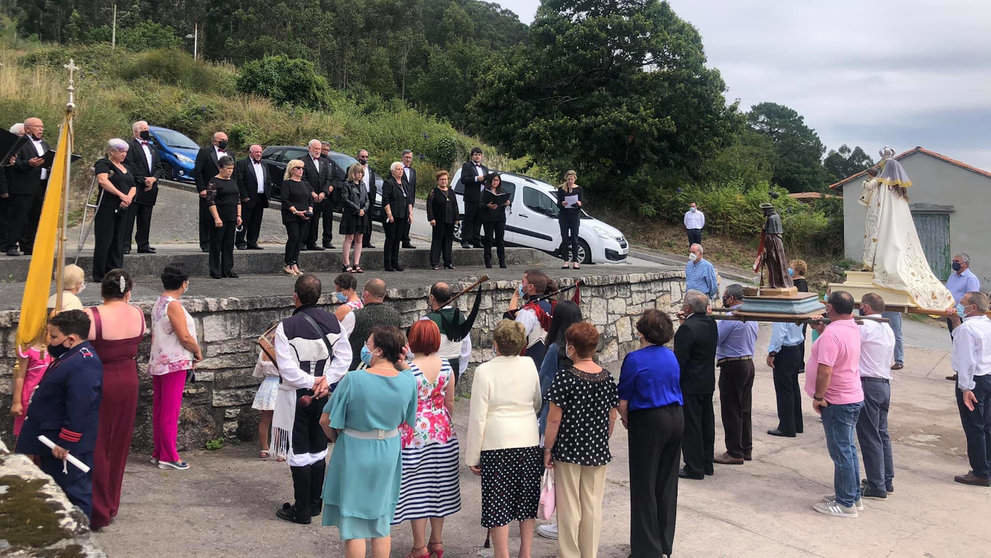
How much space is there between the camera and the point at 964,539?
19.9 feet

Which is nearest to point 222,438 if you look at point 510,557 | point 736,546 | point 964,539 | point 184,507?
point 184,507

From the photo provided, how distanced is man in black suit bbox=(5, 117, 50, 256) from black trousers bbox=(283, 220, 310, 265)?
2669 millimetres

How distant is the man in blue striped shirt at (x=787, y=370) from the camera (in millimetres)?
8953

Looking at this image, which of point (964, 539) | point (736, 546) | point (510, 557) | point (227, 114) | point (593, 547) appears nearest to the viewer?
point (593, 547)

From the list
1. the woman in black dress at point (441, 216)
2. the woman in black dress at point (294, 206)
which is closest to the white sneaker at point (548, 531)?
the woman in black dress at point (294, 206)

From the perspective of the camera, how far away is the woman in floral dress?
15.9ft

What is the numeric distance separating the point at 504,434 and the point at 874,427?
3900 millimetres

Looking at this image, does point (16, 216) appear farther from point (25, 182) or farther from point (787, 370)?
point (787, 370)

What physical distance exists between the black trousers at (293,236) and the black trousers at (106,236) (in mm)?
1902

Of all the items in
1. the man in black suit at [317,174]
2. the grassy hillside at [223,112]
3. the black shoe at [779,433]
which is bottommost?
the black shoe at [779,433]

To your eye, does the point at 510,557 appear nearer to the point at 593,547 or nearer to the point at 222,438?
the point at 593,547

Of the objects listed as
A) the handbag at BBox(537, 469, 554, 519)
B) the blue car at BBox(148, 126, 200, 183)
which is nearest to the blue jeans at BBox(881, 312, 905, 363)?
the handbag at BBox(537, 469, 554, 519)

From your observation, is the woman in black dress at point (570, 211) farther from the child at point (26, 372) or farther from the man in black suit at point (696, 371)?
the child at point (26, 372)

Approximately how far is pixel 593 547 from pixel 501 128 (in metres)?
23.0
